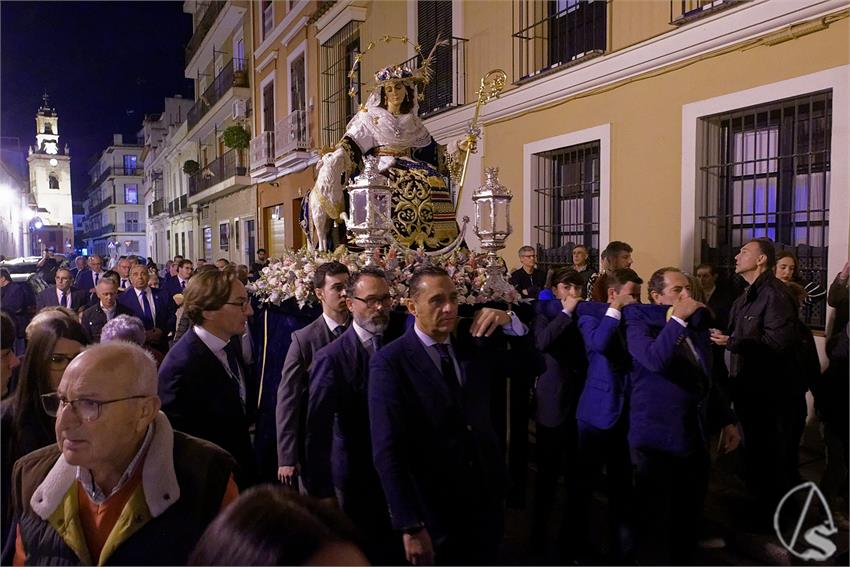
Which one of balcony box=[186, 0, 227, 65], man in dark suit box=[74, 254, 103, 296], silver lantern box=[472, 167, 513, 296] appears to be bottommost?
man in dark suit box=[74, 254, 103, 296]

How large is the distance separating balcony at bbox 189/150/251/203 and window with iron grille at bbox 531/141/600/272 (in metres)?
8.41

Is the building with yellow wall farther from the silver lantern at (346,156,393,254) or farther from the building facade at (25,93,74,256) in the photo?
the building facade at (25,93,74,256)

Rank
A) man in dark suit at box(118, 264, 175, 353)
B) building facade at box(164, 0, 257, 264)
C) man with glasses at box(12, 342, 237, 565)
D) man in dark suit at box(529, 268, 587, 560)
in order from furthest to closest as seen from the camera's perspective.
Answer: building facade at box(164, 0, 257, 264)
man in dark suit at box(118, 264, 175, 353)
man in dark suit at box(529, 268, 587, 560)
man with glasses at box(12, 342, 237, 565)

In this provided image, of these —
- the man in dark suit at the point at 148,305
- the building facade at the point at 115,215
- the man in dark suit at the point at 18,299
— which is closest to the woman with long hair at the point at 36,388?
Answer: the man in dark suit at the point at 148,305

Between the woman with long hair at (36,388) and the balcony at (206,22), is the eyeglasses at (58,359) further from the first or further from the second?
the balcony at (206,22)

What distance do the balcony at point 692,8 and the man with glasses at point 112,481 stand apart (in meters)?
5.06

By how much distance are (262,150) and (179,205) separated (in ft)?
23.2

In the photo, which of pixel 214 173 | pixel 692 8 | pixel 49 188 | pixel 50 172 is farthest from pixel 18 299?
pixel 214 173

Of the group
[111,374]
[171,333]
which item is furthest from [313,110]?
[111,374]

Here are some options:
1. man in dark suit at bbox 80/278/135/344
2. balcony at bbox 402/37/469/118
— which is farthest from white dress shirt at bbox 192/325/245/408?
balcony at bbox 402/37/469/118

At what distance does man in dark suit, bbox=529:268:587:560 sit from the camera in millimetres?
3283

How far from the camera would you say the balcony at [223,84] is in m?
12.4

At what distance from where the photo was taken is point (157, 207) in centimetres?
1759

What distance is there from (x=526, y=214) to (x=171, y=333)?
13.1 ft
